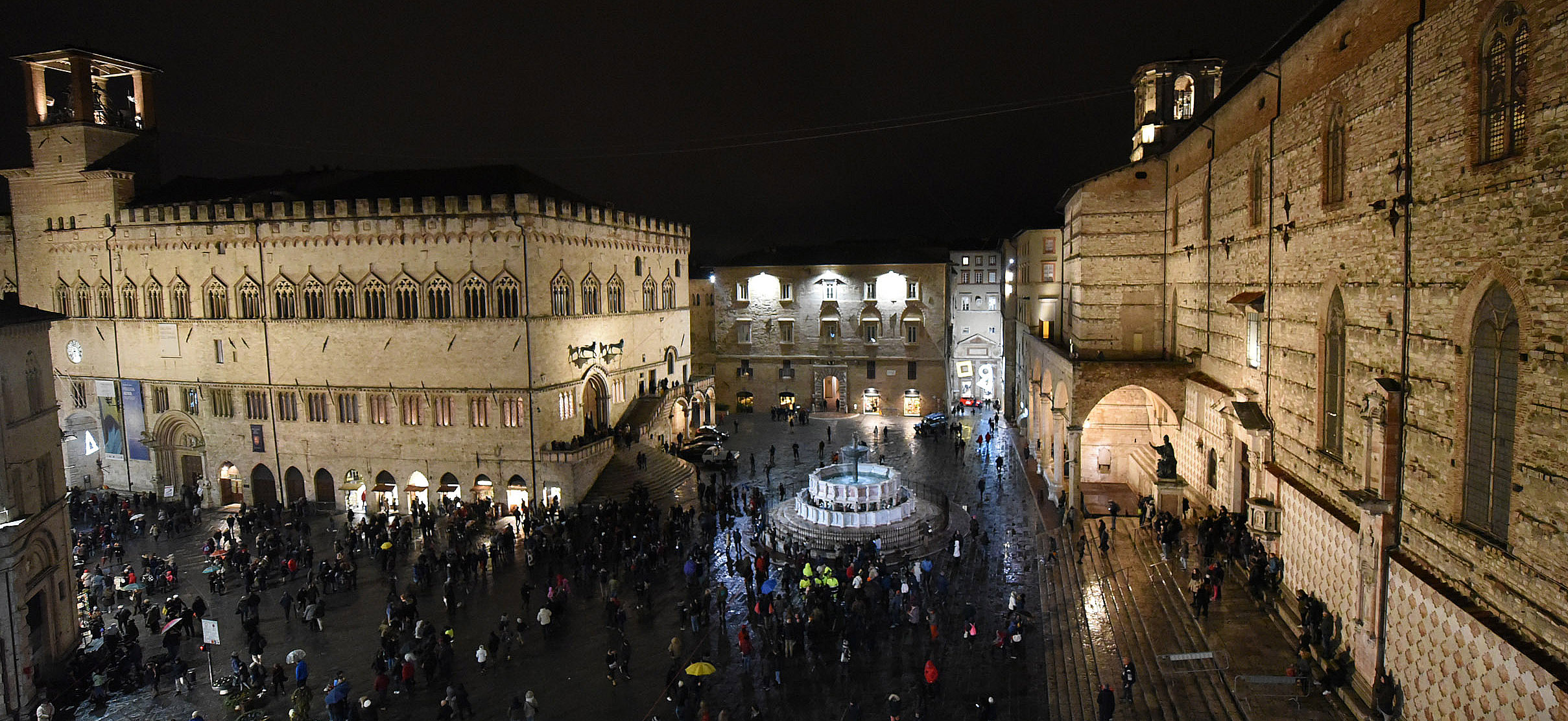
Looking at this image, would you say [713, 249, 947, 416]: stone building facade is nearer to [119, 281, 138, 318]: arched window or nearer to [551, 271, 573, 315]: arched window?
[551, 271, 573, 315]: arched window

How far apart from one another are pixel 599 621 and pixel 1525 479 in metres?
18.8

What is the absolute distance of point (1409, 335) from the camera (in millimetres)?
12945

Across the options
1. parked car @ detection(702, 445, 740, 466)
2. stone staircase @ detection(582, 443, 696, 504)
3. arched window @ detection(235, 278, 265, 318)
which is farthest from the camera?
parked car @ detection(702, 445, 740, 466)

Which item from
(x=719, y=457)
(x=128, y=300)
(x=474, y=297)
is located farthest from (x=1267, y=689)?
(x=128, y=300)

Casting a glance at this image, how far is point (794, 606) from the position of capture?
21.3m

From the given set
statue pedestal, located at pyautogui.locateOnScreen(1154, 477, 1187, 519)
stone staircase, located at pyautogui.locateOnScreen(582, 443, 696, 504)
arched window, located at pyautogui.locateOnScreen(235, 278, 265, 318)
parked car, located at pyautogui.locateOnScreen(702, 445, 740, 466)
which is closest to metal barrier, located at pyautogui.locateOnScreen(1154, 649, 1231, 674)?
statue pedestal, located at pyautogui.locateOnScreen(1154, 477, 1187, 519)

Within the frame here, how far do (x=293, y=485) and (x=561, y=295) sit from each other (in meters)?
14.4

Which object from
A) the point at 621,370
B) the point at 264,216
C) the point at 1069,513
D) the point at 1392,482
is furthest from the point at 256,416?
the point at 1392,482

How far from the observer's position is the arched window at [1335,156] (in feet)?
51.0

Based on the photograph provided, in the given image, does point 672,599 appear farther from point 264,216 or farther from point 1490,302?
point 264,216

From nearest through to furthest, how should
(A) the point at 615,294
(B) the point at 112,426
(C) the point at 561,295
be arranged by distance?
(C) the point at 561,295 → (B) the point at 112,426 → (A) the point at 615,294

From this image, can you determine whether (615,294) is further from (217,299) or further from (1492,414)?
(1492,414)

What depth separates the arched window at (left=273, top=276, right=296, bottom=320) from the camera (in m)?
Answer: 33.7

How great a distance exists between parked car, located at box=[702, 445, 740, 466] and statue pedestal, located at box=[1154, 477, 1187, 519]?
60.6ft
